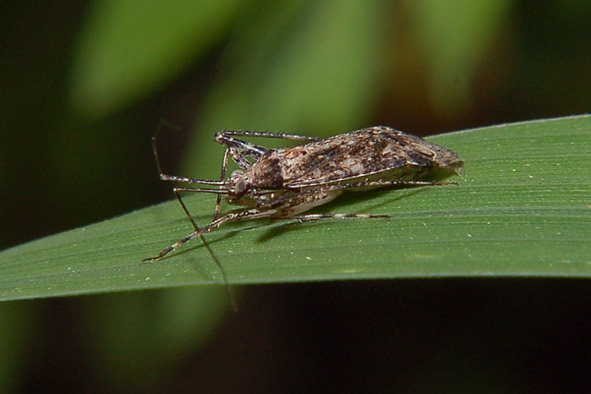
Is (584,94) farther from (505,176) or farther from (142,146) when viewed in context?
(142,146)

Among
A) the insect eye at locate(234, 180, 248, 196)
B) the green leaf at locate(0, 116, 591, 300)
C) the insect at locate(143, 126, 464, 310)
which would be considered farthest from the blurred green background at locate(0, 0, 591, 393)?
the green leaf at locate(0, 116, 591, 300)

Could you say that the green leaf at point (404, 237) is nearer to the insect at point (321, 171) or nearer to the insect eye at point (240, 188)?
the insect at point (321, 171)

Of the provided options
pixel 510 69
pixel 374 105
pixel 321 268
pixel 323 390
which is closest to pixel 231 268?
pixel 321 268

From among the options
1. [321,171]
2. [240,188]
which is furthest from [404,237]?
[240,188]

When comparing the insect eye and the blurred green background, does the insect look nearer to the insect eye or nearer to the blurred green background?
the insect eye

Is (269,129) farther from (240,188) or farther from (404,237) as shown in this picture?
(404,237)
